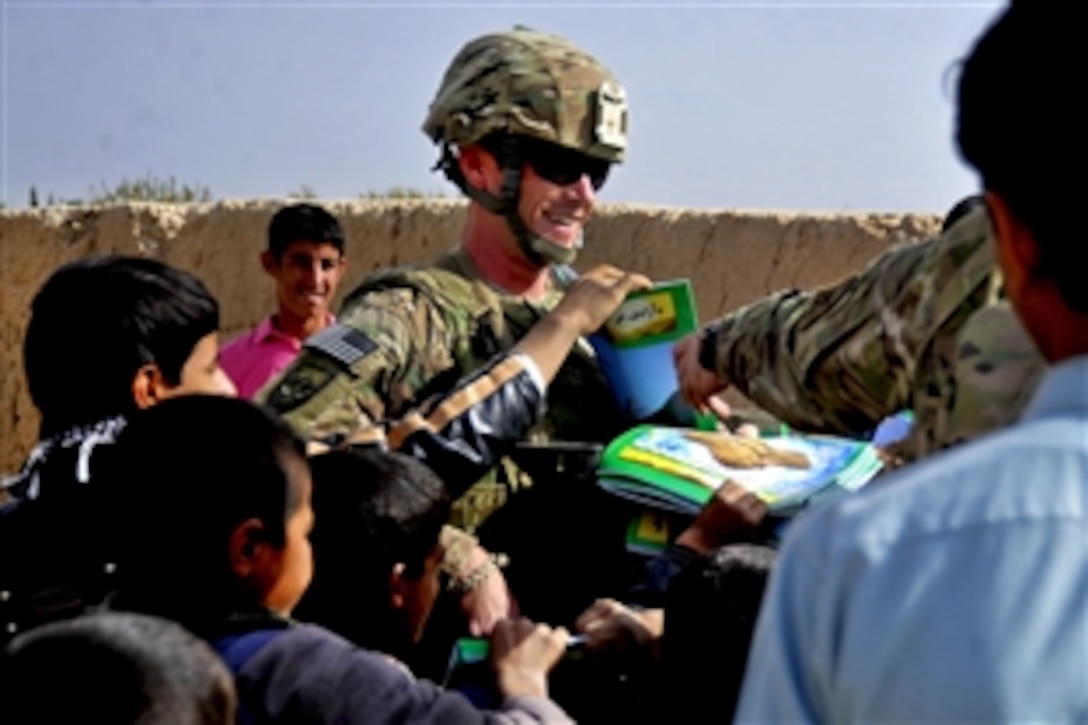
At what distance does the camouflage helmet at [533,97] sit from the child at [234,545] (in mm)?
1208

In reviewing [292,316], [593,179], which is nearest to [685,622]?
[593,179]

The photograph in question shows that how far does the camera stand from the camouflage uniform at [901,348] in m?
1.70

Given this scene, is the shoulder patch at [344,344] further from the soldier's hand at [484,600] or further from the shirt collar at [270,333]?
the shirt collar at [270,333]

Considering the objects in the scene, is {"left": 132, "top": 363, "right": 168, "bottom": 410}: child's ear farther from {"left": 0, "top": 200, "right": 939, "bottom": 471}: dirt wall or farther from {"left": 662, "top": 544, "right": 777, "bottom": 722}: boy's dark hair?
{"left": 0, "top": 200, "right": 939, "bottom": 471}: dirt wall

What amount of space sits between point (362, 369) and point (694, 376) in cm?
85

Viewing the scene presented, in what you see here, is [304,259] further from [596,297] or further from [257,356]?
[596,297]

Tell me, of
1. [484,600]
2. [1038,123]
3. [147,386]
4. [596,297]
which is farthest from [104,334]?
[1038,123]

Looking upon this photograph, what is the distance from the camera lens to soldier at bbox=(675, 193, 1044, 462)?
5.58ft

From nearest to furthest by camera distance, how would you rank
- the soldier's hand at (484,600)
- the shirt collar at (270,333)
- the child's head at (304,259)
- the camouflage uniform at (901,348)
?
the camouflage uniform at (901,348), the soldier's hand at (484,600), the shirt collar at (270,333), the child's head at (304,259)

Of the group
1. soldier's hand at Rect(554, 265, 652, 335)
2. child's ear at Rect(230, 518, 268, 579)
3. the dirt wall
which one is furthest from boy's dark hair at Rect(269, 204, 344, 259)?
child's ear at Rect(230, 518, 268, 579)

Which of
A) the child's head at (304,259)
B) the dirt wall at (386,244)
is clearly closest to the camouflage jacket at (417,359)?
the child's head at (304,259)

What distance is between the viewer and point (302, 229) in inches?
248

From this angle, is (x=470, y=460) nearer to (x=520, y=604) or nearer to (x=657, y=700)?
(x=520, y=604)

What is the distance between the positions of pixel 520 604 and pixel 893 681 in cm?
212
